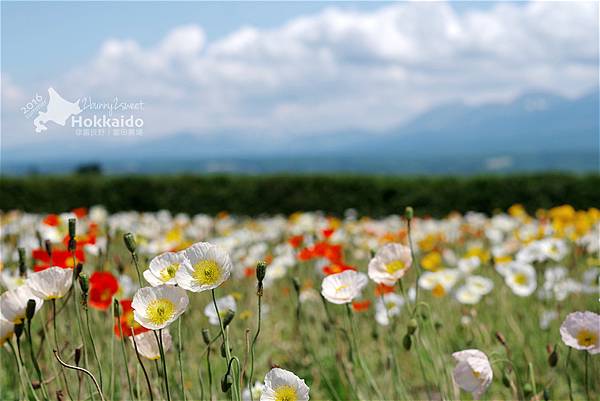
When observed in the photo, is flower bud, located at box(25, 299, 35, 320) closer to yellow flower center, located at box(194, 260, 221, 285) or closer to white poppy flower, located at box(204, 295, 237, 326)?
yellow flower center, located at box(194, 260, 221, 285)

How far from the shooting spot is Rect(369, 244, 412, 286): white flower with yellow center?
5.78 feet

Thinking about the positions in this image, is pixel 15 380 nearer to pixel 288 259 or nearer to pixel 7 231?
pixel 288 259

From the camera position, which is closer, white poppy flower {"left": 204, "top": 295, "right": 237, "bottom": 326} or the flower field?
the flower field

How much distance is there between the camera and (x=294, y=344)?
354 cm

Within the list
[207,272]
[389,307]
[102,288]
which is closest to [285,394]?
[207,272]

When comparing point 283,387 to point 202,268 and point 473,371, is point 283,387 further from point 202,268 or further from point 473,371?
point 473,371

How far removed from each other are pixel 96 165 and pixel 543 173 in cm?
1181

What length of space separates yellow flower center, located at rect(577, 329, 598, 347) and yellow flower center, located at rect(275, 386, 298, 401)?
2.69 feet

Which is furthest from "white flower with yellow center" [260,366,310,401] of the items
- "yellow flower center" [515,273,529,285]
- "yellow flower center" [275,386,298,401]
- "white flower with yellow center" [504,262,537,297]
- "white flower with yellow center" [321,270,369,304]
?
"yellow flower center" [515,273,529,285]

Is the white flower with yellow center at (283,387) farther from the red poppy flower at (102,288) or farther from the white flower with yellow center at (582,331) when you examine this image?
the red poppy flower at (102,288)

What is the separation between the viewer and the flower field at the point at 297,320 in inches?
55.4

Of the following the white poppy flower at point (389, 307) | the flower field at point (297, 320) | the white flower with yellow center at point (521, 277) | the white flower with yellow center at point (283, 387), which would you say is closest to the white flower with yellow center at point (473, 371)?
the flower field at point (297, 320)

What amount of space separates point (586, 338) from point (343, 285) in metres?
0.66

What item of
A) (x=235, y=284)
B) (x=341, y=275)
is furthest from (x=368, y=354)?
(x=341, y=275)
